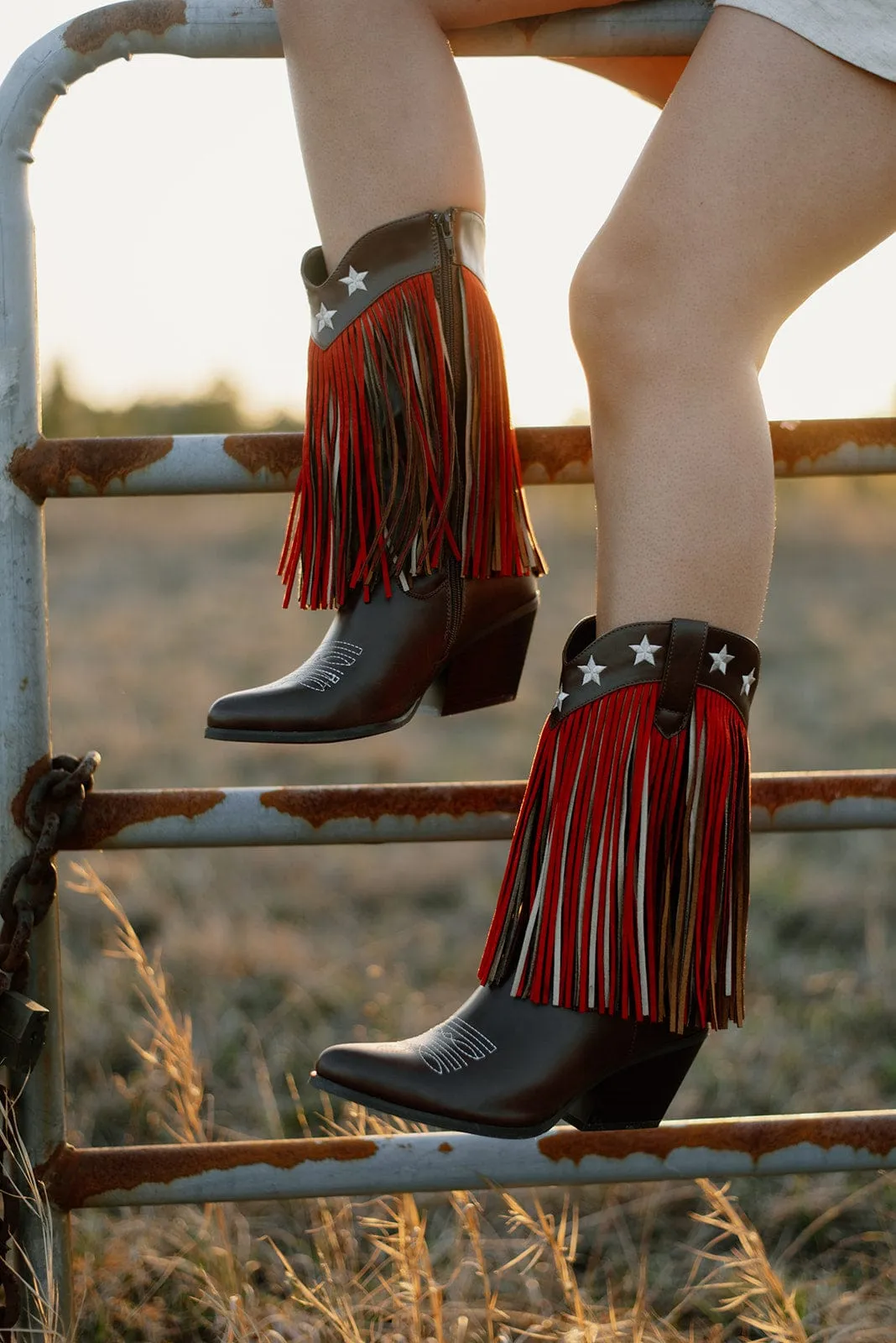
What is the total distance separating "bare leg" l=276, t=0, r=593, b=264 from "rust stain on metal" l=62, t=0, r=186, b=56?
0.32ft

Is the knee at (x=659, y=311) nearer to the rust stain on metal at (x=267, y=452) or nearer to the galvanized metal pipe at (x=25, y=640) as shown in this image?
the rust stain on metal at (x=267, y=452)

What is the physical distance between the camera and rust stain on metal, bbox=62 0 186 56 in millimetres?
1043

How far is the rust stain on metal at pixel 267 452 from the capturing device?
108 cm

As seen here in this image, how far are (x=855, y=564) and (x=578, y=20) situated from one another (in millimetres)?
5313

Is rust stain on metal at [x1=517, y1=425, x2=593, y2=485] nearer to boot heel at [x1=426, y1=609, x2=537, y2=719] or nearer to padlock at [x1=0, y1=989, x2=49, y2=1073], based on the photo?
boot heel at [x1=426, y1=609, x2=537, y2=719]

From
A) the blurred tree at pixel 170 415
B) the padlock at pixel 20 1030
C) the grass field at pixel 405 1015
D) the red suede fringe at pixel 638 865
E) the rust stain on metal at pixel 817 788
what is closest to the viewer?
the red suede fringe at pixel 638 865

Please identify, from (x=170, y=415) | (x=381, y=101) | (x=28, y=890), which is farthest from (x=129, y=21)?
(x=170, y=415)

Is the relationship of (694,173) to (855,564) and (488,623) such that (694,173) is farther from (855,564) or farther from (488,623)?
(855,564)

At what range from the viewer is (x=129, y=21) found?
1044mm

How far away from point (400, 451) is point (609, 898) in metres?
0.38

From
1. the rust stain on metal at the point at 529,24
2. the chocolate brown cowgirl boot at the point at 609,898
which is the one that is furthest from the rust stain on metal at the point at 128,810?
the rust stain on metal at the point at 529,24

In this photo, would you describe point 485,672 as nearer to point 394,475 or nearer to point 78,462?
point 394,475

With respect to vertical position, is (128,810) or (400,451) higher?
(400,451)

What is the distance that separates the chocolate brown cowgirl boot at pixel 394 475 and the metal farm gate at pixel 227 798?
9 centimetres
